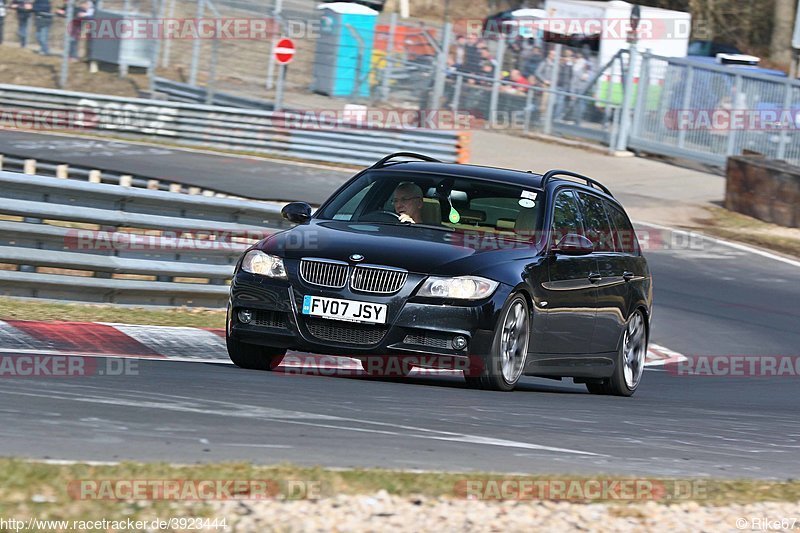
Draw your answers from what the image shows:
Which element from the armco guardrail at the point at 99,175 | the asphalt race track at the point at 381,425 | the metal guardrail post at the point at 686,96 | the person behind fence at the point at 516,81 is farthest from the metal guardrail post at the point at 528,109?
the asphalt race track at the point at 381,425

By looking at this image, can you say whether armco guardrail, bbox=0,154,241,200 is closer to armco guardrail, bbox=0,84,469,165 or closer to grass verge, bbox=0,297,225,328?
armco guardrail, bbox=0,84,469,165

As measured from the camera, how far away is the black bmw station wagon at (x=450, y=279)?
8281 millimetres

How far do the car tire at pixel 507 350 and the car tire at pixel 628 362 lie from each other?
70.0 inches

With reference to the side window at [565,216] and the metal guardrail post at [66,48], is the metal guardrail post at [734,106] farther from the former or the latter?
the side window at [565,216]

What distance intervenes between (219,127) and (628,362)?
63.1 ft

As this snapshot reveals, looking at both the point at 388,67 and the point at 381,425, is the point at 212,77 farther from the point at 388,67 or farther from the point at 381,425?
the point at 381,425

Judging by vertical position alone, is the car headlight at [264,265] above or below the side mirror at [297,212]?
below

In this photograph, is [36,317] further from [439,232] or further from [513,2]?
[513,2]

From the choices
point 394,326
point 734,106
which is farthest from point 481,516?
point 734,106

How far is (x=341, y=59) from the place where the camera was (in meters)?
32.2

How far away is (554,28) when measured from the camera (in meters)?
43.1

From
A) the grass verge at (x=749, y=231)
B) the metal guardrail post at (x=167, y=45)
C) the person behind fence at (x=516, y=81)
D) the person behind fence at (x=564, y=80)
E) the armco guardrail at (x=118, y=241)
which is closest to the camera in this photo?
the armco guardrail at (x=118, y=241)

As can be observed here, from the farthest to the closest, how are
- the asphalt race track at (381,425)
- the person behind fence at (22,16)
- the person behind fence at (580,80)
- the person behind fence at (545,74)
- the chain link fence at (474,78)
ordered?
the person behind fence at (22,16) < the person behind fence at (545,74) < the person behind fence at (580,80) < the chain link fence at (474,78) < the asphalt race track at (381,425)

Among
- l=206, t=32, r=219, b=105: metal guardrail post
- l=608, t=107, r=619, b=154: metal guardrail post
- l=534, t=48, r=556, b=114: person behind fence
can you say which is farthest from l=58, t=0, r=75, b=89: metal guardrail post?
l=608, t=107, r=619, b=154: metal guardrail post
